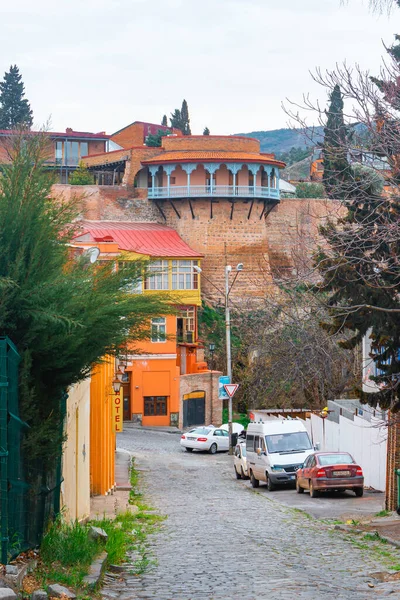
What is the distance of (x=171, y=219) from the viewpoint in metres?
73.2

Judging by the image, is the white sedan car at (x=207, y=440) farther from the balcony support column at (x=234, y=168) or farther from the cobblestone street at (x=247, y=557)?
the balcony support column at (x=234, y=168)

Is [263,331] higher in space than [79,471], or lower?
higher

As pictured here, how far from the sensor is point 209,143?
71938mm

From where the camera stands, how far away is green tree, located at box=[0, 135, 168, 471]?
28.7 ft

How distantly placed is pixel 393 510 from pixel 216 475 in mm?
14501

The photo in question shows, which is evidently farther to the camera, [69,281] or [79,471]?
[79,471]

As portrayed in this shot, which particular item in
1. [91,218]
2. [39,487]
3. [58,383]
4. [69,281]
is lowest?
[39,487]

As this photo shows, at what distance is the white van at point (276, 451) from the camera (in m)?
26.0

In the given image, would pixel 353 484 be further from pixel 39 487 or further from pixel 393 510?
pixel 39 487

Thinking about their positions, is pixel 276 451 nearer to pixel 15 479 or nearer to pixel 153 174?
pixel 15 479

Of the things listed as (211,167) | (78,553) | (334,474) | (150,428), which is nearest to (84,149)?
(211,167)

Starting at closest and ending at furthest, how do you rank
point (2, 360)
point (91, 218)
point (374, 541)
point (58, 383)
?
1. point (2, 360)
2. point (58, 383)
3. point (374, 541)
4. point (91, 218)

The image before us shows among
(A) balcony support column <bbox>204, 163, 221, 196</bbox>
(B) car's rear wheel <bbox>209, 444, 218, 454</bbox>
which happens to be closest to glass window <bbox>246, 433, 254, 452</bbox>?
(B) car's rear wheel <bbox>209, 444, 218, 454</bbox>

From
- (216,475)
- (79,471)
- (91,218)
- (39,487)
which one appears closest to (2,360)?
(39,487)
